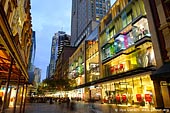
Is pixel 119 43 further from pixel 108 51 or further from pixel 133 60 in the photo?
pixel 108 51

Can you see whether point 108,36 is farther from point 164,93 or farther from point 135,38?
point 164,93

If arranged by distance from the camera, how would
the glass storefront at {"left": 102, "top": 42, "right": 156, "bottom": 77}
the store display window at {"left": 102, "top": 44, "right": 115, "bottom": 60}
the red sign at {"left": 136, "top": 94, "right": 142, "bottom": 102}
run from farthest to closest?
the store display window at {"left": 102, "top": 44, "right": 115, "bottom": 60} < the red sign at {"left": 136, "top": 94, "right": 142, "bottom": 102} < the glass storefront at {"left": 102, "top": 42, "right": 156, "bottom": 77}

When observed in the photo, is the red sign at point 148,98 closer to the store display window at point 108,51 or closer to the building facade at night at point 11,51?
the store display window at point 108,51

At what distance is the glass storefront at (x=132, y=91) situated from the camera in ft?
69.0

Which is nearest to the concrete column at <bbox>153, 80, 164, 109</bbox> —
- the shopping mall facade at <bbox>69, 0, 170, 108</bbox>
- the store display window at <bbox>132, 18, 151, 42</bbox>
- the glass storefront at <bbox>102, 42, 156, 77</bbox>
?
the shopping mall facade at <bbox>69, 0, 170, 108</bbox>

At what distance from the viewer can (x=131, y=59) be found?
2491 cm

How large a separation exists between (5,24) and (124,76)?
17552 millimetres

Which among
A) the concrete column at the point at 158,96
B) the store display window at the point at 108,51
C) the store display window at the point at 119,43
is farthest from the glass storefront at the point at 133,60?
the concrete column at the point at 158,96

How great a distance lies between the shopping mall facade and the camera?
17.8 m

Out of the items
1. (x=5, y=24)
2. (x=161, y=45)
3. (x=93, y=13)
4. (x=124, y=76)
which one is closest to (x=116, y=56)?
(x=124, y=76)

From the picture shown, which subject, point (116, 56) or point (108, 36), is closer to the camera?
point (116, 56)

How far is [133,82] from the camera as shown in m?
23.9

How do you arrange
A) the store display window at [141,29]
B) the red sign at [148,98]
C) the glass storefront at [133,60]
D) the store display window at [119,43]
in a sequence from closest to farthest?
1. the red sign at [148,98]
2. the glass storefront at [133,60]
3. the store display window at [141,29]
4. the store display window at [119,43]

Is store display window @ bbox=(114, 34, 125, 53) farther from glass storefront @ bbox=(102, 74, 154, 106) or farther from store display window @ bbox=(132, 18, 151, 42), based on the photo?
glass storefront @ bbox=(102, 74, 154, 106)
